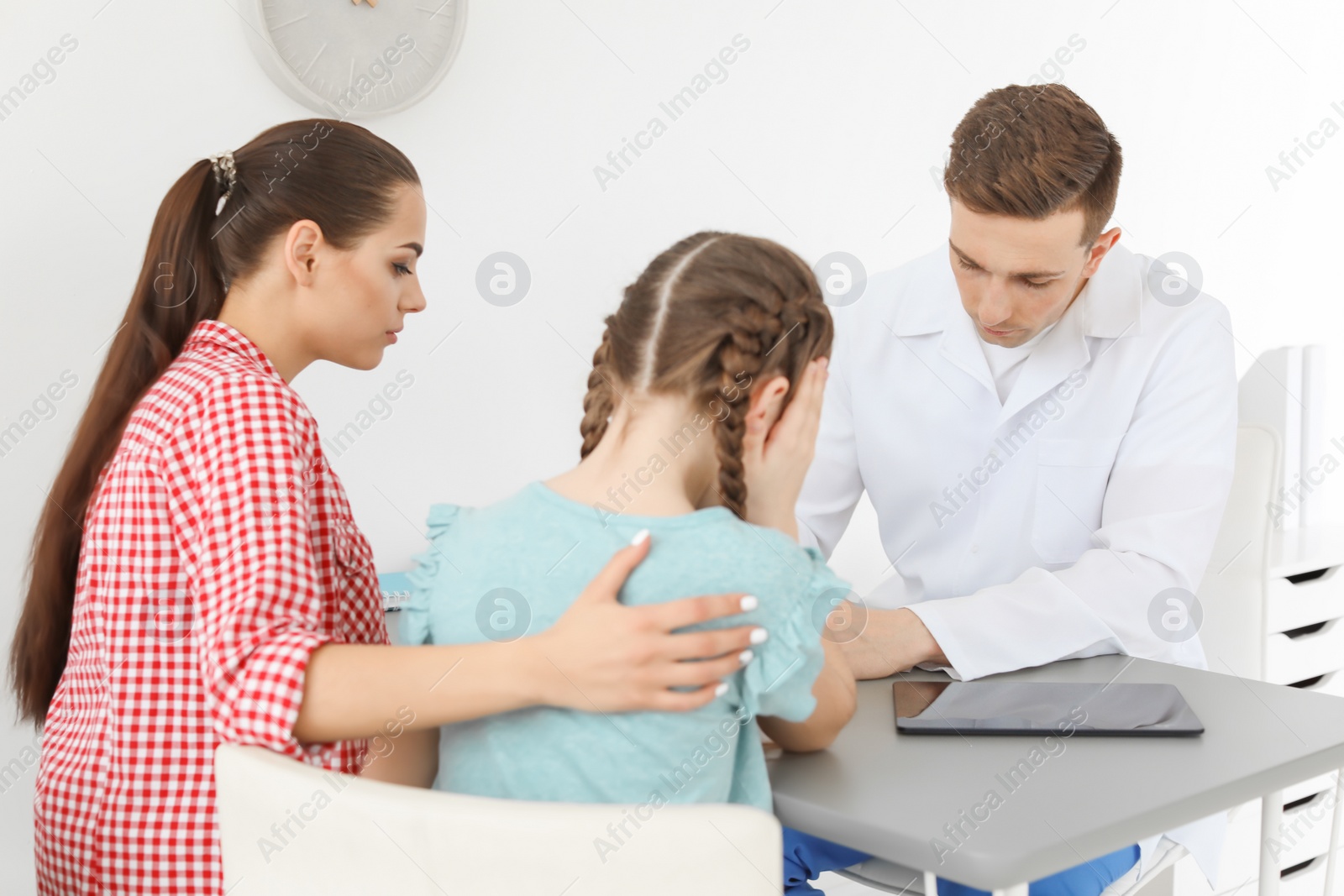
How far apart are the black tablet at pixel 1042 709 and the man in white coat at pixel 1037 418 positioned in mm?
118

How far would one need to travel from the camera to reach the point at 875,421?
193cm

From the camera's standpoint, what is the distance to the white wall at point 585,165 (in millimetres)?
1768

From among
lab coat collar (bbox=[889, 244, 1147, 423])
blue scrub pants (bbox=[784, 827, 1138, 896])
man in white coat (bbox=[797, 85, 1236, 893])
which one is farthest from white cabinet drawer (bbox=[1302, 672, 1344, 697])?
blue scrub pants (bbox=[784, 827, 1138, 896])

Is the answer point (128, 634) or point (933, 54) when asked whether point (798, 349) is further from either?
point (933, 54)

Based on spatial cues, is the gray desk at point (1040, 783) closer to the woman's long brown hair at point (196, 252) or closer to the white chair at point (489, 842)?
the white chair at point (489, 842)

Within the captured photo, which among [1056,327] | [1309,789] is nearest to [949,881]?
[1056,327]

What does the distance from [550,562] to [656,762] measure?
0.18 m

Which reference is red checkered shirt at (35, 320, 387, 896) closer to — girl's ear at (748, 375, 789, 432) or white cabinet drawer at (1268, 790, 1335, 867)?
girl's ear at (748, 375, 789, 432)

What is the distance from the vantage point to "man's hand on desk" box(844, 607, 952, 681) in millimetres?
1308

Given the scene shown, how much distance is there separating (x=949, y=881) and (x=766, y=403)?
597 millimetres

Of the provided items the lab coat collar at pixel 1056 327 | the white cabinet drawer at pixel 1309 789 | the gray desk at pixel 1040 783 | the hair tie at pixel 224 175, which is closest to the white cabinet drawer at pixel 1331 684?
the white cabinet drawer at pixel 1309 789

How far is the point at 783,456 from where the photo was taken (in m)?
1.07

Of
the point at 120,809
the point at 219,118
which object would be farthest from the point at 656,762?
the point at 219,118

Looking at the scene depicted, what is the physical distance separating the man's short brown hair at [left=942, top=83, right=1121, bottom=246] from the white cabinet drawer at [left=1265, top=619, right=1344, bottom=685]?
0.93 metres
